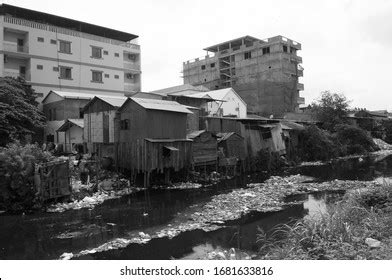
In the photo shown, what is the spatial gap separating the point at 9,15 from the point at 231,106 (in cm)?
2574

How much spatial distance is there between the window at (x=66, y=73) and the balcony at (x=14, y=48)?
3614 mm

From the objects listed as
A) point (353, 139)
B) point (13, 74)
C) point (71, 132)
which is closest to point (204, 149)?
point (71, 132)

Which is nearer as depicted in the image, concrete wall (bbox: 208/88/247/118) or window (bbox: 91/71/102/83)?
window (bbox: 91/71/102/83)

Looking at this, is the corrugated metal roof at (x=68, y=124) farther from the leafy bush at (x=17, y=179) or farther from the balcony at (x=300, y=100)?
the balcony at (x=300, y=100)

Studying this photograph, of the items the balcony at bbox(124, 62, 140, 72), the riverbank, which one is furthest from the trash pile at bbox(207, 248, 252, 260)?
the balcony at bbox(124, 62, 140, 72)

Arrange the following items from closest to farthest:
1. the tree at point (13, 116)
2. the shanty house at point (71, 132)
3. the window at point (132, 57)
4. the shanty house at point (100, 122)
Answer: the tree at point (13, 116) < the shanty house at point (100, 122) < the shanty house at point (71, 132) < the window at point (132, 57)

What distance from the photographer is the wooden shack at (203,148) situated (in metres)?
24.6

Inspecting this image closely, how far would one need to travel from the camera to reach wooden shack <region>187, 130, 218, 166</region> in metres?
24.6

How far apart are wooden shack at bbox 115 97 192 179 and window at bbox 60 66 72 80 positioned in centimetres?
1476

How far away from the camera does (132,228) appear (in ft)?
40.7

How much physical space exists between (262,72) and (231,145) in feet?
92.9

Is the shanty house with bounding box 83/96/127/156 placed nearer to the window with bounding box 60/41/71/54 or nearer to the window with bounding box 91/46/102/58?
the window with bounding box 60/41/71/54

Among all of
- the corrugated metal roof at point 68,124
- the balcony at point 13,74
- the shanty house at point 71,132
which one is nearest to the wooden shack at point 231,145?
the corrugated metal roof at point 68,124

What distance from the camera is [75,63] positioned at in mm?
34344
